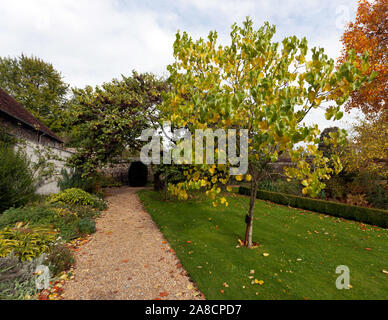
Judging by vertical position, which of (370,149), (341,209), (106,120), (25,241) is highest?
(106,120)

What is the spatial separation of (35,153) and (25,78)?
73.3 ft

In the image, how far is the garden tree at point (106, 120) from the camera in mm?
10602

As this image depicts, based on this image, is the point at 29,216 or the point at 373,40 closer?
the point at 29,216

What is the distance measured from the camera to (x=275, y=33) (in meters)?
4.24

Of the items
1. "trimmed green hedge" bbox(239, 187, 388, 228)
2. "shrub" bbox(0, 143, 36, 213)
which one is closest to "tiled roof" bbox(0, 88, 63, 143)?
"shrub" bbox(0, 143, 36, 213)

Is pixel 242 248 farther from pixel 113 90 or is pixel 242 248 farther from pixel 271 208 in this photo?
pixel 113 90

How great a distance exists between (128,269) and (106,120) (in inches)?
331

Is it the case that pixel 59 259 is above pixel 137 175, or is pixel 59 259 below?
below

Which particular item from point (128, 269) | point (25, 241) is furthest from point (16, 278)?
point (128, 269)

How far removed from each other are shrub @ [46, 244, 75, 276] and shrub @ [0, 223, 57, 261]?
0.72 feet

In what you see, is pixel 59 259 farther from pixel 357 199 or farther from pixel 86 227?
pixel 357 199

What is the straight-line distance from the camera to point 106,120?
10.3 m

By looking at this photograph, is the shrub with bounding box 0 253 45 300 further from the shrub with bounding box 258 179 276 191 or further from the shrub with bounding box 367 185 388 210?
the shrub with bounding box 367 185 388 210

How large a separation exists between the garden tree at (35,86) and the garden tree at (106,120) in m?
14.3
